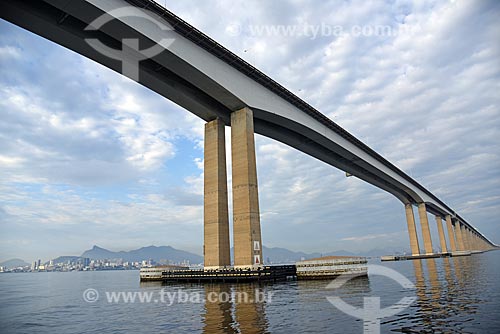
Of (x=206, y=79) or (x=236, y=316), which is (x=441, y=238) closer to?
(x=206, y=79)

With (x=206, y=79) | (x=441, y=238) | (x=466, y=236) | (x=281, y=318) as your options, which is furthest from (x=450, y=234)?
(x=281, y=318)

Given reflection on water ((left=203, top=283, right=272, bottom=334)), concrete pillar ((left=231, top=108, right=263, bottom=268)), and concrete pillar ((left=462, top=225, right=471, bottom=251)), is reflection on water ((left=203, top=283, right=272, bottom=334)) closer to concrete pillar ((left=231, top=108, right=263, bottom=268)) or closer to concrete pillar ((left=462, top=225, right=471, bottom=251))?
concrete pillar ((left=231, top=108, right=263, bottom=268))

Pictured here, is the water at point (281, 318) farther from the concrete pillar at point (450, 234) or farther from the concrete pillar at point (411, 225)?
the concrete pillar at point (450, 234)

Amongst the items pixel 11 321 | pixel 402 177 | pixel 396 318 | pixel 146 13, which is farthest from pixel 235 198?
pixel 402 177

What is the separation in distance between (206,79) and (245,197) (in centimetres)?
1320

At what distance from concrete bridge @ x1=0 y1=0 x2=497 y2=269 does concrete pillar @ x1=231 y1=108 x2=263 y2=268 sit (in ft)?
0.34

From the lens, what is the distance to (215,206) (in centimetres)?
3819

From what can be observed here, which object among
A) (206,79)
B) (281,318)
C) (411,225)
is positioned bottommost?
(281,318)

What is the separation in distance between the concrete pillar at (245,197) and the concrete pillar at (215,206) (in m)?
1.56

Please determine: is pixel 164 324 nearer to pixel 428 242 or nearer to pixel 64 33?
pixel 64 33

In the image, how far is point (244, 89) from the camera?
4009cm

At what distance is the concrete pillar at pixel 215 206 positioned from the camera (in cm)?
3759

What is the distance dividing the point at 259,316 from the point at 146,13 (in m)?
Result: 27.9

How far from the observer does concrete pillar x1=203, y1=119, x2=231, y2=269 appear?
37594 millimetres
